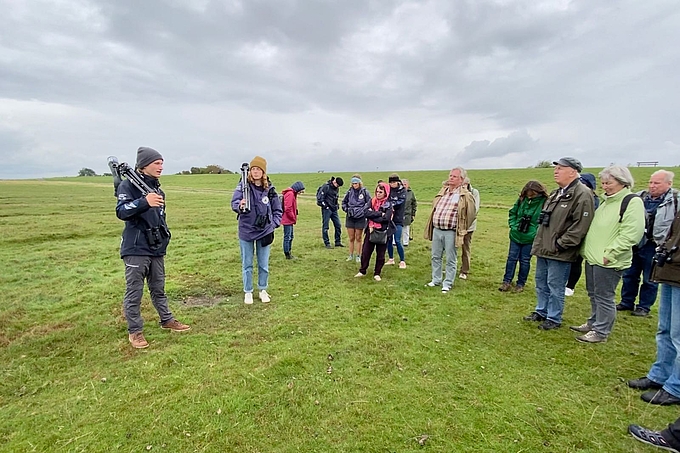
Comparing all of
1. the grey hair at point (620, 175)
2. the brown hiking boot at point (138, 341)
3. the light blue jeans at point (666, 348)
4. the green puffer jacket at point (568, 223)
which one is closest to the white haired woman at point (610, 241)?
the grey hair at point (620, 175)

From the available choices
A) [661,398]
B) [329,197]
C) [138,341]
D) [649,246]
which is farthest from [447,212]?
[138,341]

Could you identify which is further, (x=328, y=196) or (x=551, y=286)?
(x=328, y=196)

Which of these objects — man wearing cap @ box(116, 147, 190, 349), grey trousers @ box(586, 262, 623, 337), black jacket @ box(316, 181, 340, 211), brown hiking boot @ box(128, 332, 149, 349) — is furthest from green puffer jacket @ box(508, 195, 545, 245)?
brown hiking boot @ box(128, 332, 149, 349)

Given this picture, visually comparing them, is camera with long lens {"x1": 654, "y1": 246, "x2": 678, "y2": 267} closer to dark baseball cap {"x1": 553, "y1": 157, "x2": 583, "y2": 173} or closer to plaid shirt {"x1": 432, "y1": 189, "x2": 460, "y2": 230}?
dark baseball cap {"x1": 553, "y1": 157, "x2": 583, "y2": 173}

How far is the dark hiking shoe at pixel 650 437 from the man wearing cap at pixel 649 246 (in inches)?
139

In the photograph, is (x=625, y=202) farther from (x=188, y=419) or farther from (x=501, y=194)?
(x=501, y=194)

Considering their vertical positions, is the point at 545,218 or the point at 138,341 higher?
the point at 545,218

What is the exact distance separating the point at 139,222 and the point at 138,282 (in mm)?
786

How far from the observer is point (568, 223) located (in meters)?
5.24

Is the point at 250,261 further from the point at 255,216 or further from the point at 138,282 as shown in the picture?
the point at 138,282

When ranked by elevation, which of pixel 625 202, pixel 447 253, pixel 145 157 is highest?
pixel 145 157

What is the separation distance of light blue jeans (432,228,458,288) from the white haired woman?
2.27 meters

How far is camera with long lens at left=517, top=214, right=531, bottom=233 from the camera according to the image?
22.6 feet

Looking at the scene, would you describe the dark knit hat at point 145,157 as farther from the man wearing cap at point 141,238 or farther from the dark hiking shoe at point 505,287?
the dark hiking shoe at point 505,287
